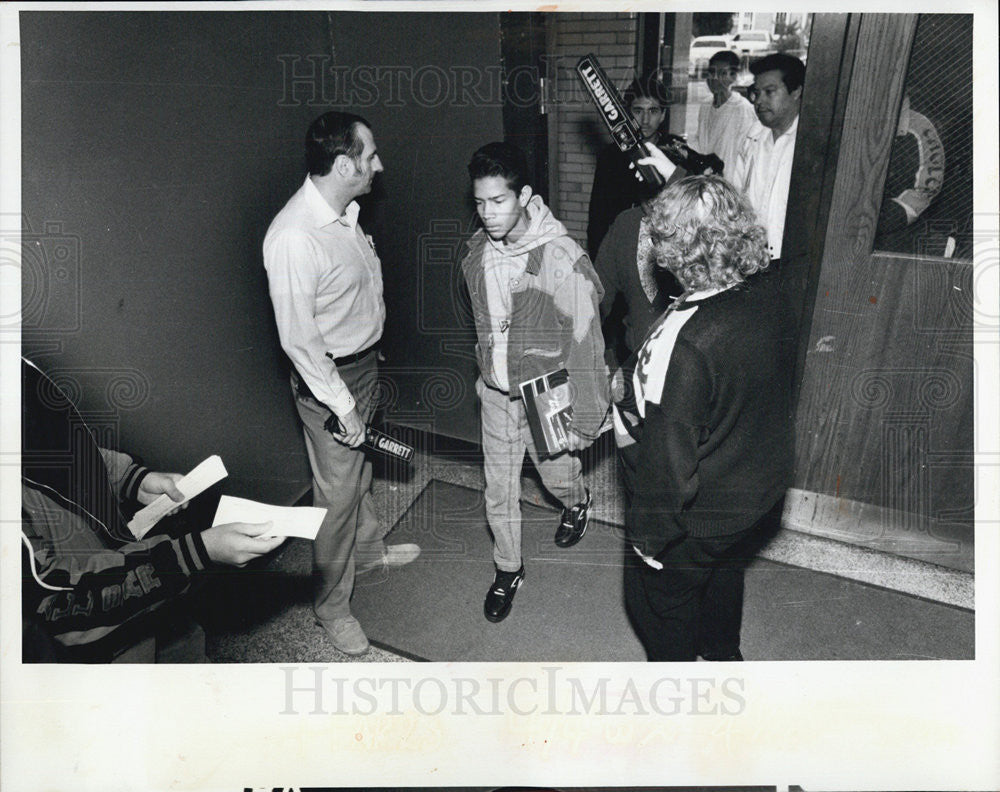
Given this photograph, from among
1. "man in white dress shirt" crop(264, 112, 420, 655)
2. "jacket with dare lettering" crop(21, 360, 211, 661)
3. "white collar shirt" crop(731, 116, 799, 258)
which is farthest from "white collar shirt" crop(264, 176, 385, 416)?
"white collar shirt" crop(731, 116, 799, 258)

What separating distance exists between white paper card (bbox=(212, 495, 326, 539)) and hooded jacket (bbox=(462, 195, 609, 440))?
703mm

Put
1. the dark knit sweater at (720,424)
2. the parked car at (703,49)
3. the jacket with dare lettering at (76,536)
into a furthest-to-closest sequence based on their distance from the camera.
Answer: the parked car at (703,49)
the jacket with dare lettering at (76,536)
the dark knit sweater at (720,424)

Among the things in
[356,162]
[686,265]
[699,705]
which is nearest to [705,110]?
[686,265]

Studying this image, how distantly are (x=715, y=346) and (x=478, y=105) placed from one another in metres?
0.94

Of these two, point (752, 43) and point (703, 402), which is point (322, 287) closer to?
point (703, 402)

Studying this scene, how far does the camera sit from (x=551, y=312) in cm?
221

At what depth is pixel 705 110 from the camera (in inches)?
83.5

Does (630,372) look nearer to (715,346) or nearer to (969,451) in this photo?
(715,346)

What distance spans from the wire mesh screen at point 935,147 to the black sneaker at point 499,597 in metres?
1.59

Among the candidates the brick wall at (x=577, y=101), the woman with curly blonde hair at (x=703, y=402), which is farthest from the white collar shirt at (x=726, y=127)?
the woman with curly blonde hair at (x=703, y=402)

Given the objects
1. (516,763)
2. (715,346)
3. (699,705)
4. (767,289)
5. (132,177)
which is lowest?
(516,763)

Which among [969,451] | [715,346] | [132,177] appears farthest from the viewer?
[969,451]

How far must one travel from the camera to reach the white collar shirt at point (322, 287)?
209cm

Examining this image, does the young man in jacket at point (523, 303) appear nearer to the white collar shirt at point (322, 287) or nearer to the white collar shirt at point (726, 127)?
the white collar shirt at point (322, 287)
